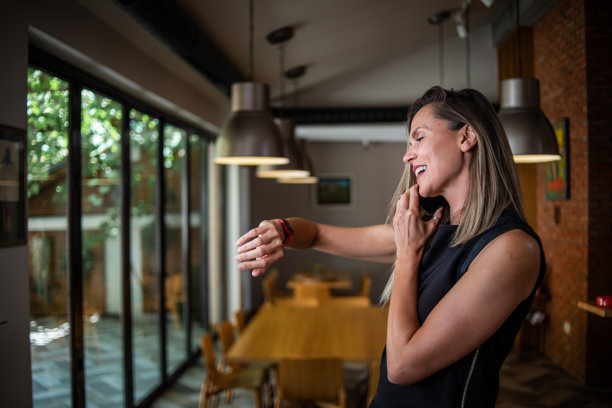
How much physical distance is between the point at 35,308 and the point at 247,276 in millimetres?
4958

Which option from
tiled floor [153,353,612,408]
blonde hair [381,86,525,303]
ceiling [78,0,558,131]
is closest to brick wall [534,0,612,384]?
tiled floor [153,353,612,408]

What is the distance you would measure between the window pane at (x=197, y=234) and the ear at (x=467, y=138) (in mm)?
4737

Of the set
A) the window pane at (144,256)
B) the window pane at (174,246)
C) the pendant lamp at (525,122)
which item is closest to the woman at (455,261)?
the pendant lamp at (525,122)

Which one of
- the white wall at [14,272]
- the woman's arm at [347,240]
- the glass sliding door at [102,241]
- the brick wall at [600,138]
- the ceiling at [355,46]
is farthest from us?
the brick wall at [600,138]

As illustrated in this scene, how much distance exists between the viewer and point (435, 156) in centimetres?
112

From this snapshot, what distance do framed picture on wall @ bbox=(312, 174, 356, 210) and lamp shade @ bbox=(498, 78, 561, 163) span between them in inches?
273

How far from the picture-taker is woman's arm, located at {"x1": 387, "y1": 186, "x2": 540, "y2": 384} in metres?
0.94

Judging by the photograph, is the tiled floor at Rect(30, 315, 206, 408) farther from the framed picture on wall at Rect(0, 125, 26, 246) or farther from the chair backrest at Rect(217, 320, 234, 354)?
the chair backrest at Rect(217, 320, 234, 354)

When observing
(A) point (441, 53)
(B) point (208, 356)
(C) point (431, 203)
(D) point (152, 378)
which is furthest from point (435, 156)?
(A) point (441, 53)

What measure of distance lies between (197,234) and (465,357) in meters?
5.25

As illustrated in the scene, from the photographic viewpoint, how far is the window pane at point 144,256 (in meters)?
4.10

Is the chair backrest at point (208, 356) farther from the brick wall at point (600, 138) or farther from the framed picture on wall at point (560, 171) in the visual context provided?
the framed picture on wall at point (560, 171)

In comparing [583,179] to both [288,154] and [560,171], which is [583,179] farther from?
[288,154]

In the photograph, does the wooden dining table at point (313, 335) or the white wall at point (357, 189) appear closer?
the wooden dining table at point (313, 335)
